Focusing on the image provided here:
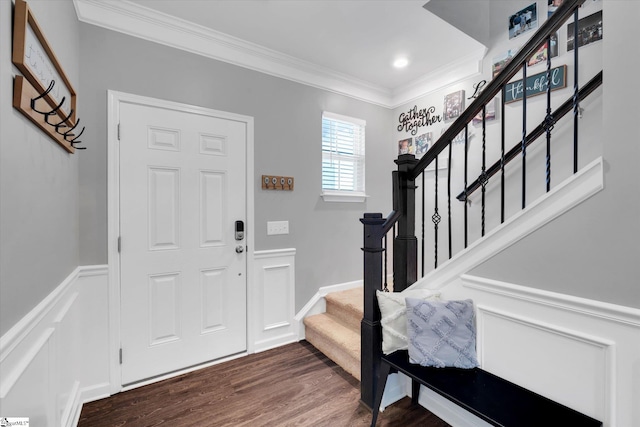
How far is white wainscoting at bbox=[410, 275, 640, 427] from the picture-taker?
1125mm

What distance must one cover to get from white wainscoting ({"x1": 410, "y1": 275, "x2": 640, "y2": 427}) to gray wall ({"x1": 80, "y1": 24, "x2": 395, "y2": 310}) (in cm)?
164

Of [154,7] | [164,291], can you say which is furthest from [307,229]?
[154,7]

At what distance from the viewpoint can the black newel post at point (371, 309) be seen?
6.10 feet

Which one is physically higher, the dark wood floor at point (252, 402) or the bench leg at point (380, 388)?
the bench leg at point (380, 388)

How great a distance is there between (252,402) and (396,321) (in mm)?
1116

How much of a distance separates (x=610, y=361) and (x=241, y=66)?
295 cm

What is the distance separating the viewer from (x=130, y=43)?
2131mm

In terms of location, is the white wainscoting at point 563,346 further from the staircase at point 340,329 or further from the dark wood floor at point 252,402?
the staircase at point 340,329

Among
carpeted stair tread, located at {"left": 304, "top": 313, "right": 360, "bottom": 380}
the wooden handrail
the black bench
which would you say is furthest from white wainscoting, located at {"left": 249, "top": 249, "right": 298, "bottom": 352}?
the wooden handrail

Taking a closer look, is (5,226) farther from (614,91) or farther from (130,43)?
(614,91)

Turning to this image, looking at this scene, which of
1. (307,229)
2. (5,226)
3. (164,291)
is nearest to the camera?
(5,226)

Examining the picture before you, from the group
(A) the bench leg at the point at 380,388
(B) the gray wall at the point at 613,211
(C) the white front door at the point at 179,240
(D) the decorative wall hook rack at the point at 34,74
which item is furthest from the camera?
(C) the white front door at the point at 179,240

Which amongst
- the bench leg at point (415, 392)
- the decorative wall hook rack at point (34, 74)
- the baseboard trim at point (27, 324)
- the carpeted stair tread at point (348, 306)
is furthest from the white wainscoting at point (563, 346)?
the decorative wall hook rack at point (34, 74)

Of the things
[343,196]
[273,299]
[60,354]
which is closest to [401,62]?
[343,196]
